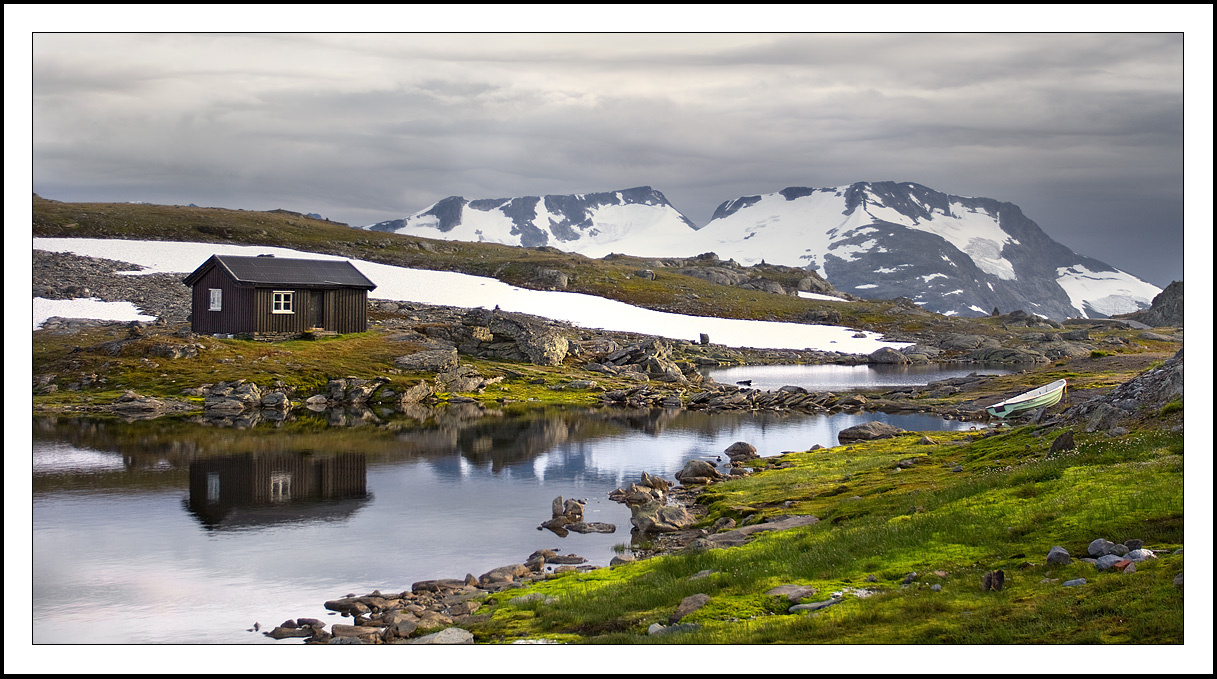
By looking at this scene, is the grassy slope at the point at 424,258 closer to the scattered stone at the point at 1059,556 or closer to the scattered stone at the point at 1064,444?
the scattered stone at the point at 1064,444

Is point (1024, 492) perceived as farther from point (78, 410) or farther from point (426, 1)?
point (78, 410)

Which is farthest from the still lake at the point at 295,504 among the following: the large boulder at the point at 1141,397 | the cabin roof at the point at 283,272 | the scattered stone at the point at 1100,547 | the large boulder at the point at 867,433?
the cabin roof at the point at 283,272

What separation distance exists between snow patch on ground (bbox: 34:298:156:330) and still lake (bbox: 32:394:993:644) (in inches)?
1754

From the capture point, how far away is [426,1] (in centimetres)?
1922

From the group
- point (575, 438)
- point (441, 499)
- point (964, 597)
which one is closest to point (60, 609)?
point (441, 499)

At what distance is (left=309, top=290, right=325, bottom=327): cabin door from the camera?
8500cm

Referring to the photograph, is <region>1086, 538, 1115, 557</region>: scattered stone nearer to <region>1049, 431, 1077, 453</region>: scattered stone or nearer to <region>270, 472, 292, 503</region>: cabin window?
<region>1049, 431, 1077, 453</region>: scattered stone

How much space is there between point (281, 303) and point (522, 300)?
68.6 meters

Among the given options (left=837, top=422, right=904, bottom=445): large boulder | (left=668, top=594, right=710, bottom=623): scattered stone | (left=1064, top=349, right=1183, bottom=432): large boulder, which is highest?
(left=1064, top=349, right=1183, bottom=432): large boulder

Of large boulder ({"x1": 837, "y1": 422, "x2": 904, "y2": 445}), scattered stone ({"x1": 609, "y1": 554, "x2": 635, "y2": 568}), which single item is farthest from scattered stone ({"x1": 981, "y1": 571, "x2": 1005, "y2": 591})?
large boulder ({"x1": 837, "y1": 422, "x2": 904, "y2": 445})

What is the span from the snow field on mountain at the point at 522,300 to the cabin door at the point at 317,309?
47987 millimetres

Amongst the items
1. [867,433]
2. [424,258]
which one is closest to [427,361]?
[867,433]

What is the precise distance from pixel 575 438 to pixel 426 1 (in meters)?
41.3

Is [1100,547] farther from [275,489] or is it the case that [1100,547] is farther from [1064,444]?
[275,489]
